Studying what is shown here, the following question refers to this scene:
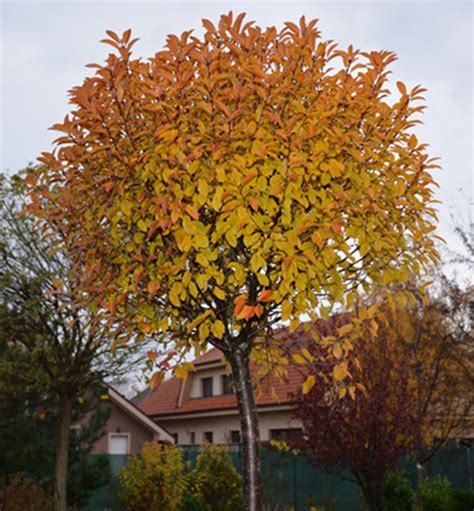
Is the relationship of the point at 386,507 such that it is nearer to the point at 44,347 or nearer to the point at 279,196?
the point at 44,347

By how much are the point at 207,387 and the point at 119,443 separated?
502cm

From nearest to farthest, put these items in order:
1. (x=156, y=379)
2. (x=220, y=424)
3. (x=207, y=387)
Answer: (x=156, y=379), (x=220, y=424), (x=207, y=387)

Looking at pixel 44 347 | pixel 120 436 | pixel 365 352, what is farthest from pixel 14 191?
pixel 120 436

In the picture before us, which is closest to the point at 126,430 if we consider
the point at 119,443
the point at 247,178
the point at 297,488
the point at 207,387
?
the point at 119,443

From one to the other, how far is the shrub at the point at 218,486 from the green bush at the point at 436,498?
4.37 meters

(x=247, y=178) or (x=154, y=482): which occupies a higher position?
(x=247, y=178)

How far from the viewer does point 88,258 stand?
246 inches

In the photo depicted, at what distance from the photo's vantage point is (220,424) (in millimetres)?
29750

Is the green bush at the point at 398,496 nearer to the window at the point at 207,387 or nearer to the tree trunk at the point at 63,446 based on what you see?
the tree trunk at the point at 63,446

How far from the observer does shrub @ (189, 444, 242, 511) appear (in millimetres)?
15516

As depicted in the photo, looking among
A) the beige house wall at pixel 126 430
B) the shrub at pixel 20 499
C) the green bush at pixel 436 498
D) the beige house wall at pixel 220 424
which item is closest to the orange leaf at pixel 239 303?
the shrub at pixel 20 499

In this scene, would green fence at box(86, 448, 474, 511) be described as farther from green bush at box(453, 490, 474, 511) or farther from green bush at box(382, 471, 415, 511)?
green bush at box(453, 490, 474, 511)

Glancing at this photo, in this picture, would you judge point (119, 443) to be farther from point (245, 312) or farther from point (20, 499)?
point (245, 312)

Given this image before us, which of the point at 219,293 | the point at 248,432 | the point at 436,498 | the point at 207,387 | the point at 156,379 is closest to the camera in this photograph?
the point at 219,293
